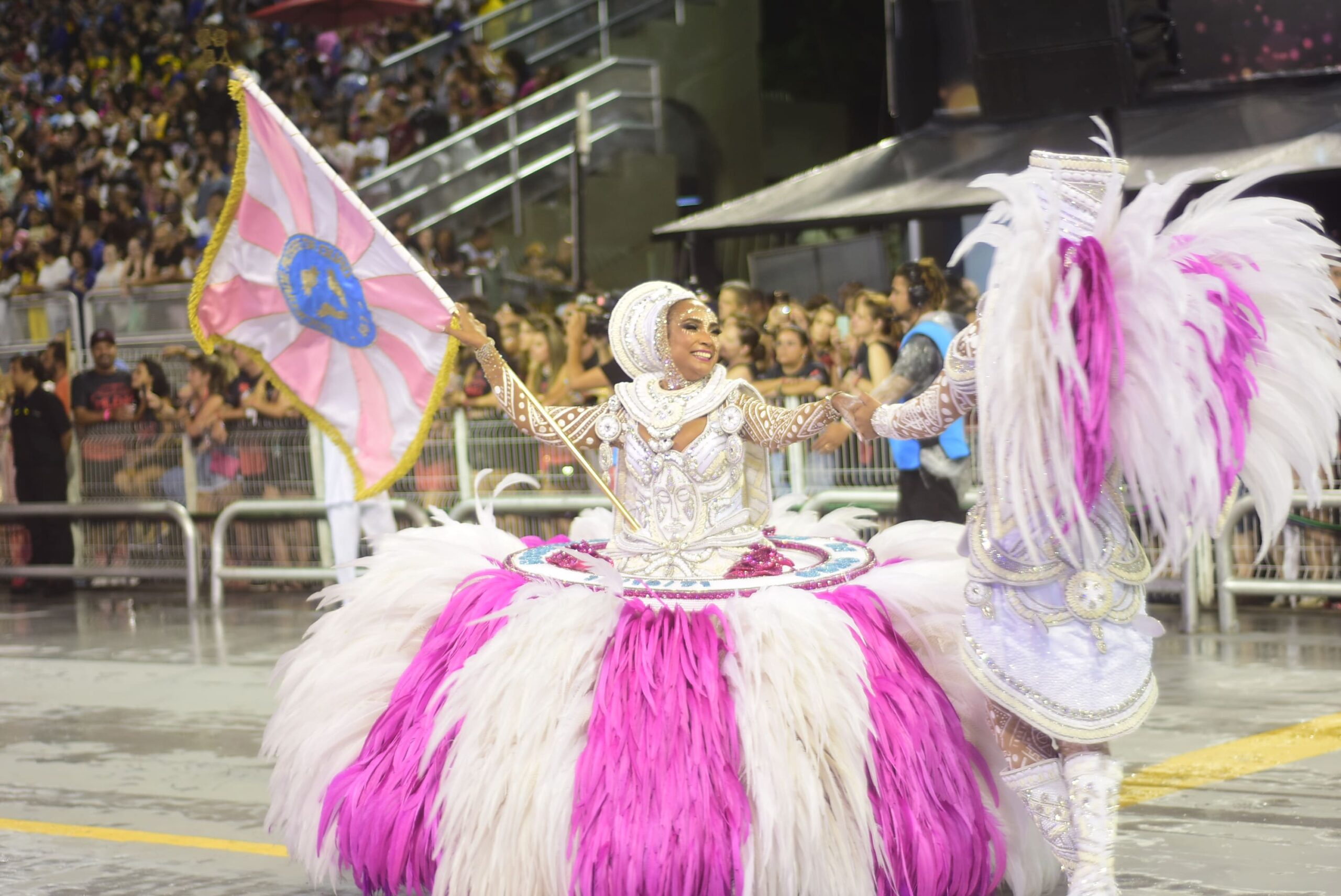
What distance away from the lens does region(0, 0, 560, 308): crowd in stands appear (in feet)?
52.1

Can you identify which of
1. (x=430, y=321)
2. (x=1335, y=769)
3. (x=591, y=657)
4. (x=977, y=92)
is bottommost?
(x=1335, y=769)

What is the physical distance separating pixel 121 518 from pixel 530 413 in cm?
763

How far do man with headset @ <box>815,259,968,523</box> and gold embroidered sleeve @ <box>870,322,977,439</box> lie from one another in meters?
2.97

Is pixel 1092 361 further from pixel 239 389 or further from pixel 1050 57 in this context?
pixel 239 389

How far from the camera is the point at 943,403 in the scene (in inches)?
161

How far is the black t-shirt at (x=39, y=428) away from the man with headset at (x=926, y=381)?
22.4 ft

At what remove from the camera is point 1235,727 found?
242 inches

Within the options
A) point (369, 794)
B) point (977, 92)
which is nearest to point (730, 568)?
point (369, 794)

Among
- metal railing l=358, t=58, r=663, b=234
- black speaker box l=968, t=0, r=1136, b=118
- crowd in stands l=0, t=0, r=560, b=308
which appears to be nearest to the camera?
black speaker box l=968, t=0, r=1136, b=118

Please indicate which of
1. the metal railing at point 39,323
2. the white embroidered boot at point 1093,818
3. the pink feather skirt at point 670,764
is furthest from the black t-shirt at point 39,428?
the white embroidered boot at point 1093,818

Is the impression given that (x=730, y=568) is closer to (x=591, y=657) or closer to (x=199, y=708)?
(x=591, y=657)

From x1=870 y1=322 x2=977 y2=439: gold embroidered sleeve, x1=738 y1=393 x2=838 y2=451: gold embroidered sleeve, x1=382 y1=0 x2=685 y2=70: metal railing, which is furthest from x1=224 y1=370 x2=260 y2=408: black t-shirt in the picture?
x1=870 y1=322 x2=977 y2=439: gold embroidered sleeve

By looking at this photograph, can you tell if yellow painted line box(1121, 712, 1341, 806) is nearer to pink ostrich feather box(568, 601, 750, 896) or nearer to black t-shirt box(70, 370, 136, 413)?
pink ostrich feather box(568, 601, 750, 896)

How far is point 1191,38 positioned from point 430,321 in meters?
7.89
